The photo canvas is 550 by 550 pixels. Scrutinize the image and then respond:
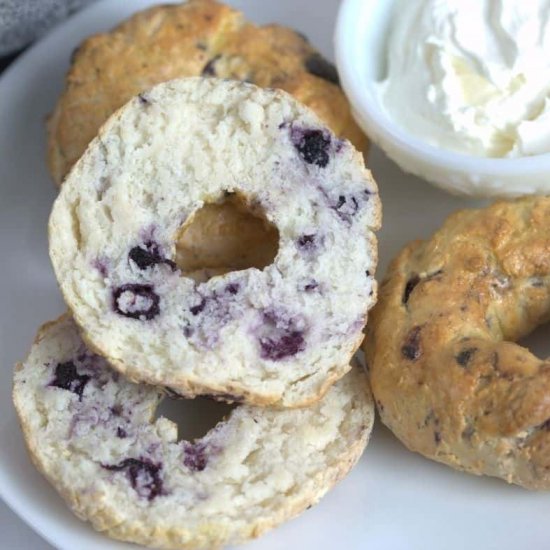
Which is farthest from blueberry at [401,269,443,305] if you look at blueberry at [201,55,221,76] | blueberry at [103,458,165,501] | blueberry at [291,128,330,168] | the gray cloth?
the gray cloth

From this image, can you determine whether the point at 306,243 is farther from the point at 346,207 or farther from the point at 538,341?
the point at 538,341

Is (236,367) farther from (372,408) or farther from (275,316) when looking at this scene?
(372,408)

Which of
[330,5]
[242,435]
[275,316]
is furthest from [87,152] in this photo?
[330,5]

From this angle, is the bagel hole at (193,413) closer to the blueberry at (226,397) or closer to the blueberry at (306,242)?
the blueberry at (226,397)

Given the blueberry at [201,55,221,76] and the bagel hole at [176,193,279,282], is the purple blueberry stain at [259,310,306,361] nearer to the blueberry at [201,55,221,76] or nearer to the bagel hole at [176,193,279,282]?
the bagel hole at [176,193,279,282]

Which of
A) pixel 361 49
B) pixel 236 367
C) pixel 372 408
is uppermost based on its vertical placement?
pixel 361 49
